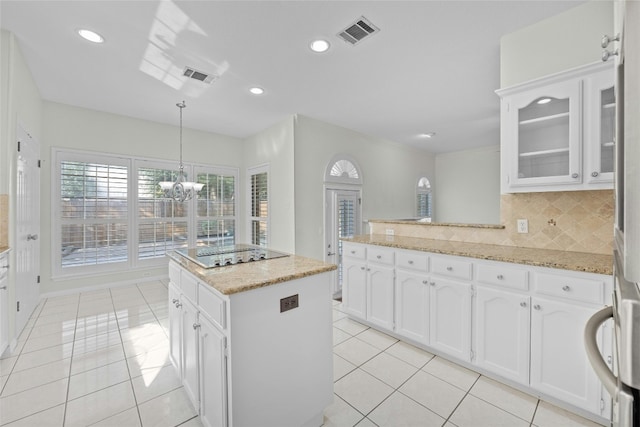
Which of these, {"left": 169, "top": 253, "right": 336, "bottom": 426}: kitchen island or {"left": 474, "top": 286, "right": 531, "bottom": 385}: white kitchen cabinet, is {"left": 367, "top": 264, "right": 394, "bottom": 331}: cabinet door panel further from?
{"left": 169, "top": 253, "right": 336, "bottom": 426}: kitchen island

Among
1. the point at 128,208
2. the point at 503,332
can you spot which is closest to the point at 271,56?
the point at 503,332

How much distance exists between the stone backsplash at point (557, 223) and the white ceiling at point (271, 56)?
1483 millimetres

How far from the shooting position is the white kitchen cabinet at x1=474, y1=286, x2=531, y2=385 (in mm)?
1918

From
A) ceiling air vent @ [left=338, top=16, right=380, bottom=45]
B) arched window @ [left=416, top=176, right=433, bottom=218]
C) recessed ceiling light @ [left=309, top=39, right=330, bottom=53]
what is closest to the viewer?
ceiling air vent @ [left=338, top=16, right=380, bottom=45]

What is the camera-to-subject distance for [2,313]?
7.57 feet

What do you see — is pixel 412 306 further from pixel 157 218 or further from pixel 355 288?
pixel 157 218

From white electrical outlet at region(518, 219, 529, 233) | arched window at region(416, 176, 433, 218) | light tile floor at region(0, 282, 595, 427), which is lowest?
light tile floor at region(0, 282, 595, 427)

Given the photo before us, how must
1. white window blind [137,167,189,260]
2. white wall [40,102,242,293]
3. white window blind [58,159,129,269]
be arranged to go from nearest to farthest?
white wall [40,102,242,293] < white window blind [58,159,129,269] < white window blind [137,167,189,260]

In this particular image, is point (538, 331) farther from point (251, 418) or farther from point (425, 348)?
point (251, 418)

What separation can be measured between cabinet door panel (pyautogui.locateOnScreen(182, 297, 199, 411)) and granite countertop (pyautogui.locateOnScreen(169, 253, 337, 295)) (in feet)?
0.94

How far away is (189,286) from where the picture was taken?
181 cm

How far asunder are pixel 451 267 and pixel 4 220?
13.3 feet

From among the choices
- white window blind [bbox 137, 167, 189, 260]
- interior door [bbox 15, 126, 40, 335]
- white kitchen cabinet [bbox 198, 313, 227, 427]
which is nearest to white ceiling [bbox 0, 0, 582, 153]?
interior door [bbox 15, 126, 40, 335]

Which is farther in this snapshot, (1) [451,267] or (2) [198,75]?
(2) [198,75]
